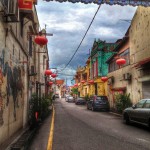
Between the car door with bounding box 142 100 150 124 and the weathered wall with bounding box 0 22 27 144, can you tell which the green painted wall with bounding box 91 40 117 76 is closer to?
the car door with bounding box 142 100 150 124

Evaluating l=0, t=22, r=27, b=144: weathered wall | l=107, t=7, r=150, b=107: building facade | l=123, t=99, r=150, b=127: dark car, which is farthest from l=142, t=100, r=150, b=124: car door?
l=0, t=22, r=27, b=144: weathered wall

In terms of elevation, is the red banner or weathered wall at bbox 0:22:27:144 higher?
the red banner

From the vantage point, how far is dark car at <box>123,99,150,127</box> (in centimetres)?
1230

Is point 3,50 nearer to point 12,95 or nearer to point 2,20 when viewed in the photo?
point 2,20

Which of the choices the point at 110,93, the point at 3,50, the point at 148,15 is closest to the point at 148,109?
the point at 3,50

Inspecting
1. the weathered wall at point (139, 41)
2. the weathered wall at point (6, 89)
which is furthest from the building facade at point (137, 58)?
the weathered wall at point (6, 89)

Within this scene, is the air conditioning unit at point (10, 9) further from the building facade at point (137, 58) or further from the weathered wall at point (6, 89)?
the building facade at point (137, 58)

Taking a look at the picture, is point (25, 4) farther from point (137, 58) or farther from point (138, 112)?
point (137, 58)

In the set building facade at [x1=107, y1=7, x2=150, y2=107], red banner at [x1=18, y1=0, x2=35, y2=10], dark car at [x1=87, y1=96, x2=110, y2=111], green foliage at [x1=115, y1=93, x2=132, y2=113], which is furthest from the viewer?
dark car at [x1=87, y1=96, x2=110, y2=111]

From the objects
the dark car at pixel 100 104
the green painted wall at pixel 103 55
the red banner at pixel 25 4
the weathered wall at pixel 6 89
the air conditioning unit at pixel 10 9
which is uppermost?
the green painted wall at pixel 103 55

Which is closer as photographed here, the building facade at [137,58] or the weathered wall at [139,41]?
the building facade at [137,58]

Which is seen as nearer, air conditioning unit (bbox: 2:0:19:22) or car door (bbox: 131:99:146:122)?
air conditioning unit (bbox: 2:0:19:22)

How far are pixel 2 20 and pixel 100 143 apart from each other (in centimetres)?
523

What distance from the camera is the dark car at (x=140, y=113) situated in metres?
12.3
